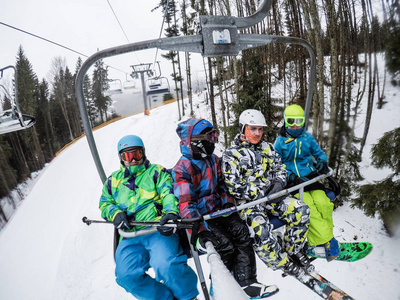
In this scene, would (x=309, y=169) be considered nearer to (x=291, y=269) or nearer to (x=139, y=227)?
(x=291, y=269)

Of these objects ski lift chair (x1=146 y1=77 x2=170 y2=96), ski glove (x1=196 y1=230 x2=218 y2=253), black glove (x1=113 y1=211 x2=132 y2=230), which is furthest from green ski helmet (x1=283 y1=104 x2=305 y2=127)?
ski lift chair (x1=146 y1=77 x2=170 y2=96)

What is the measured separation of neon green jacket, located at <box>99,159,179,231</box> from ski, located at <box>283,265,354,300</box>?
163cm

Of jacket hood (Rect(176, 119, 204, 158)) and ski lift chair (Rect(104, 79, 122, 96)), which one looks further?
ski lift chair (Rect(104, 79, 122, 96))

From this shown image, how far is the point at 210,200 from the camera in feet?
7.24

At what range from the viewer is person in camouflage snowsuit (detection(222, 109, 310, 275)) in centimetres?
217

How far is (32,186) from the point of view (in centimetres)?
1089

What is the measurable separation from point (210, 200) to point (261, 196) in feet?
1.83

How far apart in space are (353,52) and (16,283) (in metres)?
13.8

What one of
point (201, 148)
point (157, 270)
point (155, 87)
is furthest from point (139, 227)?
point (155, 87)

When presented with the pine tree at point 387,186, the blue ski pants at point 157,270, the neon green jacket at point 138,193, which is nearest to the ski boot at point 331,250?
the pine tree at point 387,186

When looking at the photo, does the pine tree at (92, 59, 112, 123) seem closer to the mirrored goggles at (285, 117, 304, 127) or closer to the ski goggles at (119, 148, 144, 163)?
the ski goggles at (119, 148, 144, 163)

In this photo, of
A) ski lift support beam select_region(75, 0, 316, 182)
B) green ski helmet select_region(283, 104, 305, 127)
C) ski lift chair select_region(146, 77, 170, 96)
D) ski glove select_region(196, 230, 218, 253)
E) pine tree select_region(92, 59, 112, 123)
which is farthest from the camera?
ski lift chair select_region(146, 77, 170, 96)

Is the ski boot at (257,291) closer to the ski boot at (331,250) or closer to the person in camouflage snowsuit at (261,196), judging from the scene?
the person in camouflage snowsuit at (261,196)

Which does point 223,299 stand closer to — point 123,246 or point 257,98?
point 123,246
